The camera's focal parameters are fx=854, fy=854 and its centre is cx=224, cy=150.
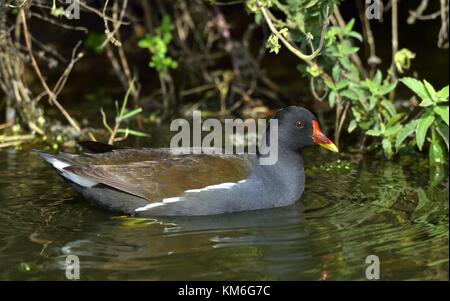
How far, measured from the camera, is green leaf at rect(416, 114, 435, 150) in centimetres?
644

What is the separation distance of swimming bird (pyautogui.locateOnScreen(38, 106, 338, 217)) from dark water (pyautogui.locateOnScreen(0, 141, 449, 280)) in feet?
0.31

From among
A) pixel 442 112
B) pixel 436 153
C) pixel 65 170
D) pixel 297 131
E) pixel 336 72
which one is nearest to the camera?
pixel 65 170

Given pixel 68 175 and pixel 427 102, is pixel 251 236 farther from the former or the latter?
pixel 427 102

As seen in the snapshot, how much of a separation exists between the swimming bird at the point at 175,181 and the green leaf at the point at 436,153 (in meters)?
1.29

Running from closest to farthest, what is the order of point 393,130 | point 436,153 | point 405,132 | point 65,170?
point 65,170 < point 405,132 < point 436,153 < point 393,130

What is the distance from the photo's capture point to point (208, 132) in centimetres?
838

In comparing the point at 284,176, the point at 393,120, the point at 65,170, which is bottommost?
the point at 284,176

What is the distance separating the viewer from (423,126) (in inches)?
256

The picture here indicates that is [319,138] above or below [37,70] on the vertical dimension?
below

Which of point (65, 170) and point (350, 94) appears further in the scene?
point (350, 94)

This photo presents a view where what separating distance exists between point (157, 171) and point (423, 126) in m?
2.11

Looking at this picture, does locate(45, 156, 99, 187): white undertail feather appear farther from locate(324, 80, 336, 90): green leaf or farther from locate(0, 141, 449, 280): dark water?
locate(324, 80, 336, 90): green leaf

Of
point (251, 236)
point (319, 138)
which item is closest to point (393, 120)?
point (319, 138)

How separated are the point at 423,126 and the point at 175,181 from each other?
6.63 feet
